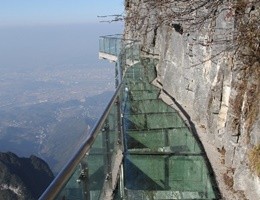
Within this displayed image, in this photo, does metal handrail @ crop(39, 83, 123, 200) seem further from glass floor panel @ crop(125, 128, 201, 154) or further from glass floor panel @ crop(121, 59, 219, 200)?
glass floor panel @ crop(125, 128, 201, 154)

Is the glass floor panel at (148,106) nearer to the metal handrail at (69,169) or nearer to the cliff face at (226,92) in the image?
the cliff face at (226,92)

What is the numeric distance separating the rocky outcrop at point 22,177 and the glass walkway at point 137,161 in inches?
1361

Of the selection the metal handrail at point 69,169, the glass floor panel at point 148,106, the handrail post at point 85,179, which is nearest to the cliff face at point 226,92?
the glass floor panel at point 148,106

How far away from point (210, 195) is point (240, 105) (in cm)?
169

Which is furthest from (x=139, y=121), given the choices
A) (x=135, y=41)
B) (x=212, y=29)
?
(x=135, y=41)

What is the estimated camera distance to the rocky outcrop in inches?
1906

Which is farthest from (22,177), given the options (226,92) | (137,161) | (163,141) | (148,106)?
(137,161)

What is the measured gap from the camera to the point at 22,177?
2099 inches

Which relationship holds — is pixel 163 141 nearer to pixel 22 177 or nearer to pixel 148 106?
pixel 148 106

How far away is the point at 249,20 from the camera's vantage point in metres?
9.09

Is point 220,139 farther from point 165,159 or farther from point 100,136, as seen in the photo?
point 100,136

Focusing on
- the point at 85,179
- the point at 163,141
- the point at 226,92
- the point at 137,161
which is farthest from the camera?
the point at 226,92

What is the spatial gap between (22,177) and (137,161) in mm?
45758

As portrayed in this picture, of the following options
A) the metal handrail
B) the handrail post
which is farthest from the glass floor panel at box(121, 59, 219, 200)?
the handrail post
